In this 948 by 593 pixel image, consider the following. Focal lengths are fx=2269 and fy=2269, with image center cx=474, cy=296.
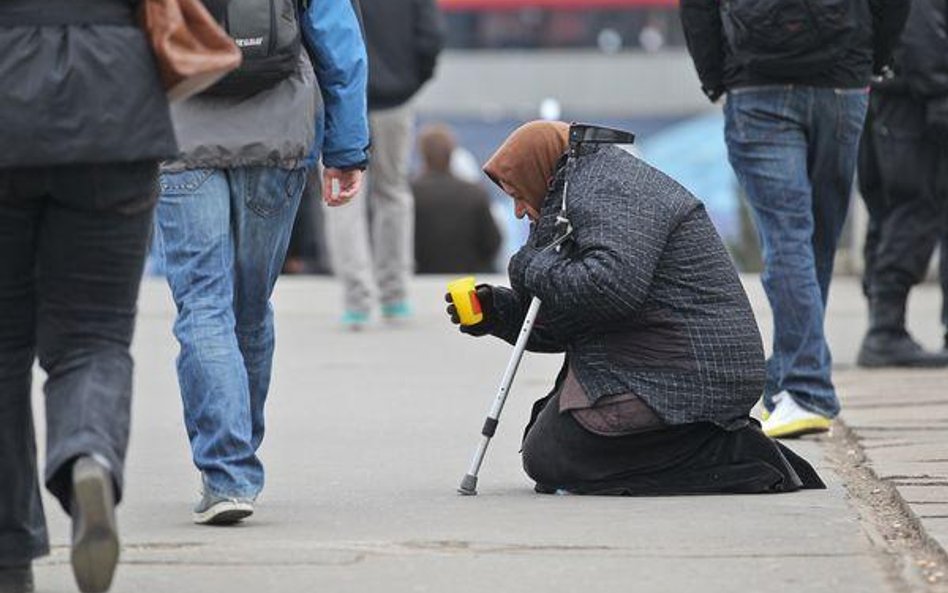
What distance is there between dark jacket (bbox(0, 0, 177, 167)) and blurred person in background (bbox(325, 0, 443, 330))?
661cm

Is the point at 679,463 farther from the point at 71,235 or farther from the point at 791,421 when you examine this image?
the point at 71,235

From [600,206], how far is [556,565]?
127cm

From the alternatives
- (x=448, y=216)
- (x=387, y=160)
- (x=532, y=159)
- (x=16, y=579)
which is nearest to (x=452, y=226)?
(x=448, y=216)

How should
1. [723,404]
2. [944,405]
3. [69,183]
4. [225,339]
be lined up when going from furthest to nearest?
[944,405], [723,404], [225,339], [69,183]

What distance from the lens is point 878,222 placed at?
9.41 metres

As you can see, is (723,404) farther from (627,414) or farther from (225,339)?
(225,339)

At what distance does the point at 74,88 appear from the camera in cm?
414

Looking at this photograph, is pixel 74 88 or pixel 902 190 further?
pixel 902 190

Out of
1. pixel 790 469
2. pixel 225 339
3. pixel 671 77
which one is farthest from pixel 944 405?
pixel 671 77

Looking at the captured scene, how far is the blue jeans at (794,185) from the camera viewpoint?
697 centimetres

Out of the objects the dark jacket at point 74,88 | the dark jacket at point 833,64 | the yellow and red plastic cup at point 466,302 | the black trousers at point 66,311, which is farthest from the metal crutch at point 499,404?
the dark jacket at point 74,88

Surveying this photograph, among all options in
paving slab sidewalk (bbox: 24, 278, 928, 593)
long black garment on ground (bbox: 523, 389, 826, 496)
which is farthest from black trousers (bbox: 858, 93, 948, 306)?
long black garment on ground (bbox: 523, 389, 826, 496)

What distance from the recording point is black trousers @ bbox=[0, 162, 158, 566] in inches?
166

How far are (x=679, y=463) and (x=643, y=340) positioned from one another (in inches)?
13.0
